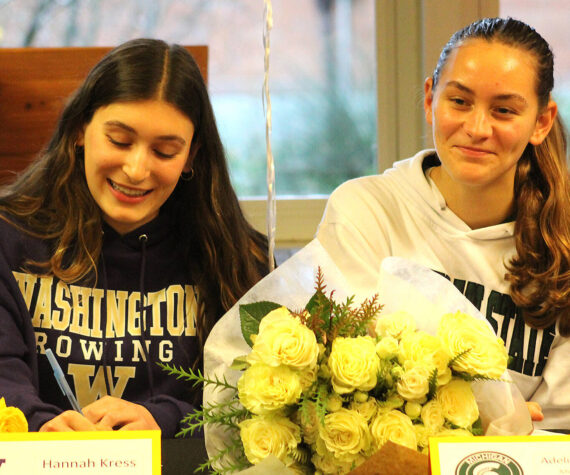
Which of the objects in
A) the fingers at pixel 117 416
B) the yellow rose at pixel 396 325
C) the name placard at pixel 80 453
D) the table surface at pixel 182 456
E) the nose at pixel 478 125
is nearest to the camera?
the name placard at pixel 80 453

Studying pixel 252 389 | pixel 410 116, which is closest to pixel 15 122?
pixel 410 116

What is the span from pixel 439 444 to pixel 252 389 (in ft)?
0.65

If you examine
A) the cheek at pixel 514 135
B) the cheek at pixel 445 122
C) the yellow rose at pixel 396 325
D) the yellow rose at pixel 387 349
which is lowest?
the yellow rose at pixel 387 349

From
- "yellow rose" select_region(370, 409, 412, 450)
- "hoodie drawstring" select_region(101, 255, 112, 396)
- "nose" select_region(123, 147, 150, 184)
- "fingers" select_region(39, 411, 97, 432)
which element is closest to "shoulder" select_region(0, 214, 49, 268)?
"hoodie drawstring" select_region(101, 255, 112, 396)

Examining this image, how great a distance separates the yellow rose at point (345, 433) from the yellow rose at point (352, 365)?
0.09 ft

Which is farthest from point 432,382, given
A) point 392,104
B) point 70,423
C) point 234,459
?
point 392,104

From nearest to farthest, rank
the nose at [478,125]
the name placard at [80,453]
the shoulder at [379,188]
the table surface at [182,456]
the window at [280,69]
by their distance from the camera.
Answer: the name placard at [80,453] < the table surface at [182,456] < the nose at [478,125] < the shoulder at [379,188] < the window at [280,69]

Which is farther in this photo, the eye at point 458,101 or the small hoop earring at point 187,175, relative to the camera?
the small hoop earring at point 187,175

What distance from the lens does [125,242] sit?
5.42 feet

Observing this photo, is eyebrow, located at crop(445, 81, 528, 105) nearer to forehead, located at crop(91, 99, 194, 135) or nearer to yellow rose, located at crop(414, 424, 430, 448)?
forehead, located at crop(91, 99, 194, 135)

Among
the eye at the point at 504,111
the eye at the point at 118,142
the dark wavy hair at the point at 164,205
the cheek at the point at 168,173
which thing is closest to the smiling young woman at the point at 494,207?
the eye at the point at 504,111

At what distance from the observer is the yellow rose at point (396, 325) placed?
0.90m

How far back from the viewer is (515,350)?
1526 mm

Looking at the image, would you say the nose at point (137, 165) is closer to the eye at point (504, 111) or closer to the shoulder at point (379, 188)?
the shoulder at point (379, 188)
